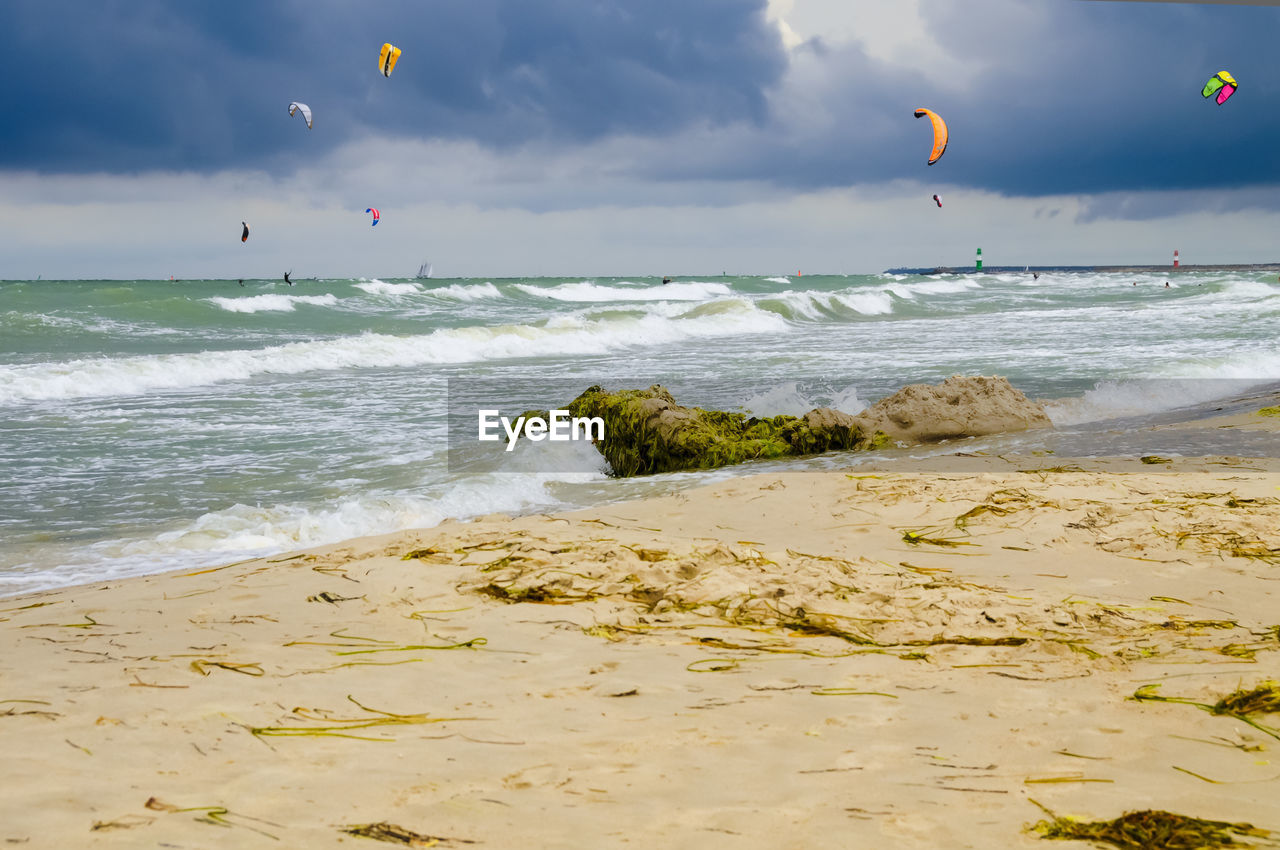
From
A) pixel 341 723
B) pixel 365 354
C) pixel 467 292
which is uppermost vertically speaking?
pixel 467 292

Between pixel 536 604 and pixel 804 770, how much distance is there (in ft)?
5.01

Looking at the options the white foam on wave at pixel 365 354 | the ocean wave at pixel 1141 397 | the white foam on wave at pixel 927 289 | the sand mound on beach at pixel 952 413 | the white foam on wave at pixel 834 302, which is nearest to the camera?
the sand mound on beach at pixel 952 413

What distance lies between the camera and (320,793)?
1.93 meters

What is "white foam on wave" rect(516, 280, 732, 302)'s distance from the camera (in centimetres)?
4997

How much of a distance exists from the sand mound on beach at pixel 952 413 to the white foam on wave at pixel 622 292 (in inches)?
1582

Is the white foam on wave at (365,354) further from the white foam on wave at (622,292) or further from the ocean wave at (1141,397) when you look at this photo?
the white foam on wave at (622,292)

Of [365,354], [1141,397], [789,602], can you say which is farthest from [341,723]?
[365,354]

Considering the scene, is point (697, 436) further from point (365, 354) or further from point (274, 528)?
point (365, 354)

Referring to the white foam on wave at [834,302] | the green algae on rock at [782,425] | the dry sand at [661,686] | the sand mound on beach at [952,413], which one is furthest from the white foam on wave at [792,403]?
Result: the white foam on wave at [834,302]

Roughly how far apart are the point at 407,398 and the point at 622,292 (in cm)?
4399

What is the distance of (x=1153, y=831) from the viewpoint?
68.6 inches

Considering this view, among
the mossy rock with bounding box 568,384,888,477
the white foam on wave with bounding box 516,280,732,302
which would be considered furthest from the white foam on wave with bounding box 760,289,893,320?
the mossy rock with bounding box 568,384,888,477

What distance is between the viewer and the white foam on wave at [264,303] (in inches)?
1240

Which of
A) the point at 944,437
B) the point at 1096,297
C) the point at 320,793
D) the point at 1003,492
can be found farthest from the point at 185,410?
the point at 1096,297
